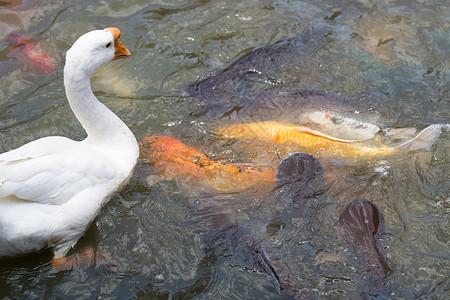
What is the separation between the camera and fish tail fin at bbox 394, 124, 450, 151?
433 centimetres

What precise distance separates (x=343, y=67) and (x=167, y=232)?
2785 millimetres

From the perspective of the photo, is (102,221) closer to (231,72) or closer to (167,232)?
(167,232)

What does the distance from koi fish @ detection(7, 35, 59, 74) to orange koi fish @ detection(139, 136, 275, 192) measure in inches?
67.9

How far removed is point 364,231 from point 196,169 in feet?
4.81

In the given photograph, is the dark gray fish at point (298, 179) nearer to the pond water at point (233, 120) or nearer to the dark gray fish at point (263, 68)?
the pond water at point (233, 120)

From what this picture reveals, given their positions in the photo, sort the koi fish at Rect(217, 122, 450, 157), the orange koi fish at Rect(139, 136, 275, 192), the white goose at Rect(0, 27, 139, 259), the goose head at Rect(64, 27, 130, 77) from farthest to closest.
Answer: the koi fish at Rect(217, 122, 450, 157) → the orange koi fish at Rect(139, 136, 275, 192) → the goose head at Rect(64, 27, 130, 77) → the white goose at Rect(0, 27, 139, 259)

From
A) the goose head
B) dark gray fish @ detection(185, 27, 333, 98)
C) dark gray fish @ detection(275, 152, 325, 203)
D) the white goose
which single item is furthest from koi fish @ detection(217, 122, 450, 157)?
the goose head

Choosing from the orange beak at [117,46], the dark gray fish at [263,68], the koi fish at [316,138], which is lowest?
the koi fish at [316,138]

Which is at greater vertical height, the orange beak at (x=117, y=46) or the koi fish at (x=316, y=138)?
the orange beak at (x=117, y=46)

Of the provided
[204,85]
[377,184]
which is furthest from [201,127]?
[377,184]

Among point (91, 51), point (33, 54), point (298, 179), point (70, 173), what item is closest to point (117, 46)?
point (91, 51)

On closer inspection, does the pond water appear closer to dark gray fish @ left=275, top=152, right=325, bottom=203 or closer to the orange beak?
dark gray fish @ left=275, top=152, right=325, bottom=203

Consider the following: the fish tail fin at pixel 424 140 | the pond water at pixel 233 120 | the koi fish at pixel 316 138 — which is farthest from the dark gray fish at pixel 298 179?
the fish tail fin at pixel 424 140

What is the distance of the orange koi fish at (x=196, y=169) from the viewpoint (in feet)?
14.0
